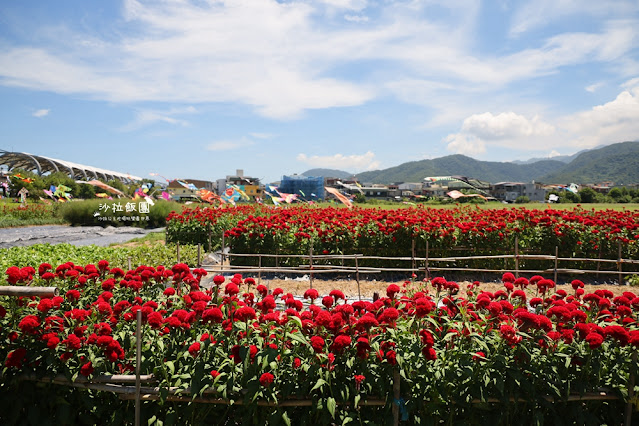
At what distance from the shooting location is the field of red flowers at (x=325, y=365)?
2500 millimetres

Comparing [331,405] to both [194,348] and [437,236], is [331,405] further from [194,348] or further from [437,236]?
[437,236]

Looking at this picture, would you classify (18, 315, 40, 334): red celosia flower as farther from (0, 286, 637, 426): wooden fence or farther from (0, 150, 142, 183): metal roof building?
(0, 150, 142, 183): metal roof building

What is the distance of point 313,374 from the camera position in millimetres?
2482

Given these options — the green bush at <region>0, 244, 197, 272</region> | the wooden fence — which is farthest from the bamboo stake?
the green bush at <region>0, 244, 197, 272</region>

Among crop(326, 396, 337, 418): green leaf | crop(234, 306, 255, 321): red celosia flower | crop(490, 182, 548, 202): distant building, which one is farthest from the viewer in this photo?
crop(490, 182, 548, 202): distant building

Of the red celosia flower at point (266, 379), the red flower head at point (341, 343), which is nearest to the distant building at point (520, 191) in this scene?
the red flower head at point (341, 343)

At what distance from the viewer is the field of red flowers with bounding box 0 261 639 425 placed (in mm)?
2500

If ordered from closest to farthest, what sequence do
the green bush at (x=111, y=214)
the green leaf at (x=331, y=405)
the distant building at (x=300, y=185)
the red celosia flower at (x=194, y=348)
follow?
1. the green leaf at (x=331, y=405)
2. the red celosia flower at (x=194, y=348)
3. the green bush at (x=111, y=214)
4. the distant building at (x=300, y=185)

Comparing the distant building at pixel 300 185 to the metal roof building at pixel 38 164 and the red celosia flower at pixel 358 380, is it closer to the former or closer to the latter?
the metal roof building at pixel 38 164

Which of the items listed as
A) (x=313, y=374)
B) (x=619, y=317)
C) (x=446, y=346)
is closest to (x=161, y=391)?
(x=313, y=374)

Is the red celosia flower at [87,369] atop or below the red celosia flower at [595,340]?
below

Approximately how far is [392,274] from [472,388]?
727cm

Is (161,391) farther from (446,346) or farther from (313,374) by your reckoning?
(446,346)

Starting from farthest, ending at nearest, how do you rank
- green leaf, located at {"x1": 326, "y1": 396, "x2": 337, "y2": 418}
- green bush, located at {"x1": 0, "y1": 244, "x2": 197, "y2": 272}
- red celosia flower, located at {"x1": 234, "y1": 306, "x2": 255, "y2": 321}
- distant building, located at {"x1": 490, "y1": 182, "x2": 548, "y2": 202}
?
distant building, located at {"x1": 490, "y1": 182, "x2": 548, "y2": 202} → green bush, located at {"x1": 0, "y1": 244, "x2": 197, "y2": 272} → red celosia flower, located at {"x1": 234, "y1": 306, "x2": 255, "y2": 321} → green leaf, located at {"x1": 326, "y1": 396, "x2": 337, "y2": 418}
